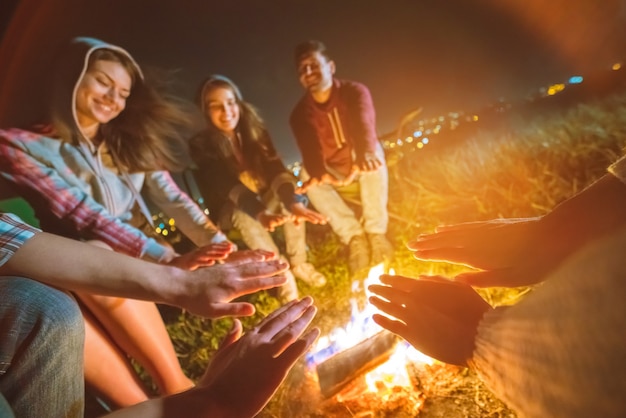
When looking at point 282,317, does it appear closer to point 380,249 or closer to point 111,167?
point 380,249

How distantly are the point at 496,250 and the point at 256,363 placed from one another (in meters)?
1.30

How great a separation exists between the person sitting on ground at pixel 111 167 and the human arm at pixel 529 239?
64.3 inches

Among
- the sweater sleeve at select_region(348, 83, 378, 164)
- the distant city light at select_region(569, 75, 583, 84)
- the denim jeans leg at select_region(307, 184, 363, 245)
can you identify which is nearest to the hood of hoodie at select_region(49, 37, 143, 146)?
the denim jeans leg at select_region(307, 184, 363, 245)

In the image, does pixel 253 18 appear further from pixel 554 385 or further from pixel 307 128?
pixel 554 385

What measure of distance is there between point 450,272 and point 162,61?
2797 mm

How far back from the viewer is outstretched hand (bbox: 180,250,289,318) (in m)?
1.84

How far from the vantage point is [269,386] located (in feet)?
5.48

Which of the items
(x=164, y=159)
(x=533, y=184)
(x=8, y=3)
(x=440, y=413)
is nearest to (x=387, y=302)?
(x=440, y=413)

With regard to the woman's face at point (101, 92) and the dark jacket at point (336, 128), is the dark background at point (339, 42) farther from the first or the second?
the woman's face at point (101, 92)

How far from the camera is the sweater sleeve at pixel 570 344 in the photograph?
1.15 meters

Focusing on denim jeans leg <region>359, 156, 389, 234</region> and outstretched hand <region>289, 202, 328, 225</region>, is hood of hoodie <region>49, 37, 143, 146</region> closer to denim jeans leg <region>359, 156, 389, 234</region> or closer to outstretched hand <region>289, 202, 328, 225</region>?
outstretched hand <region>289, 202, 328, 225</region>

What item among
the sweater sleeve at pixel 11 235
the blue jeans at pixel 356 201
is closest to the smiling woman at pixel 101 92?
the sweater sleeve at pixel 11 235

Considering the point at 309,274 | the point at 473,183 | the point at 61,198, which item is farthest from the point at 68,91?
the point at 473,183

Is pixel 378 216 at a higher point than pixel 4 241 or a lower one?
lower
